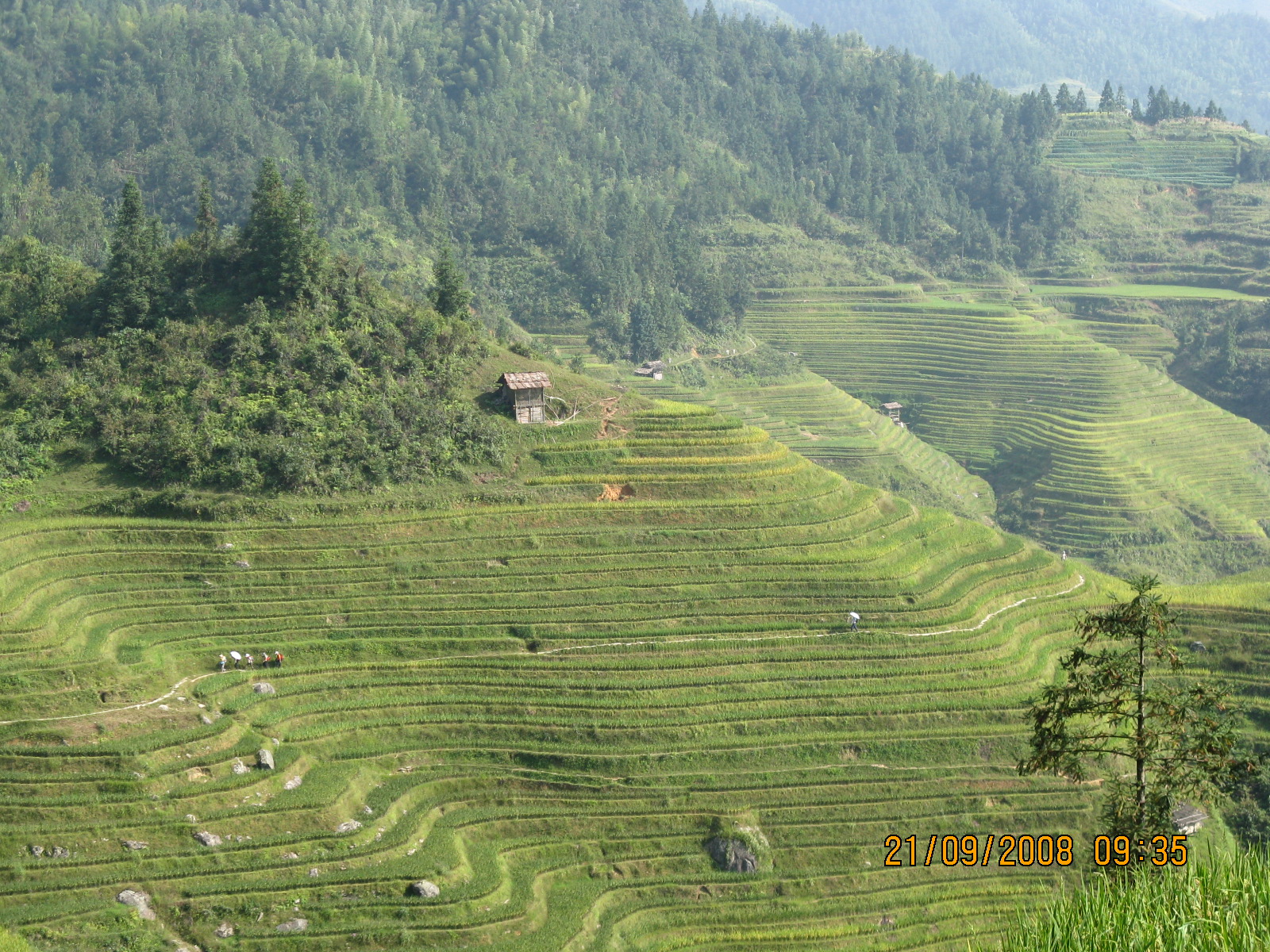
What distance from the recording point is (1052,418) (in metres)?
98.9

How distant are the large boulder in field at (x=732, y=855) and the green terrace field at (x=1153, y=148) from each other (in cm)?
11516

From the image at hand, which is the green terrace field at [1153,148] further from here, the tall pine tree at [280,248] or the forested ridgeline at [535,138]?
the tall pine tree at [280,248]

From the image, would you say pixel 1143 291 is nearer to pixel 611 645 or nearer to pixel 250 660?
pixel 611 645

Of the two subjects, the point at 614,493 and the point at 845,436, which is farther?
the point at 845,436

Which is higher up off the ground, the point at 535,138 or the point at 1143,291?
the point at 535,138

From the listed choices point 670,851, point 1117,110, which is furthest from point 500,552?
point 1117,110

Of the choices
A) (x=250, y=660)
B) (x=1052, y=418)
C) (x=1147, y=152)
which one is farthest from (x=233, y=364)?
(x=1147, y=152)

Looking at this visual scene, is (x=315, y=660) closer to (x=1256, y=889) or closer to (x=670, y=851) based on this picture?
(x=670, y=851)

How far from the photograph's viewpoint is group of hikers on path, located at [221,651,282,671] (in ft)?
142

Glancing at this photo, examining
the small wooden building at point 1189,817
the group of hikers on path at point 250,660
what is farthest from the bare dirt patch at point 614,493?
the small wooden building at point 1189,817

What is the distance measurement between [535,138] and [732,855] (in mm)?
99690
